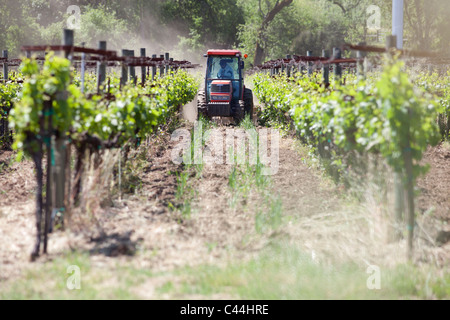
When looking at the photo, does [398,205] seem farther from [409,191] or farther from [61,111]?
[61,111]

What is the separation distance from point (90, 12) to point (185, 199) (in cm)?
5171

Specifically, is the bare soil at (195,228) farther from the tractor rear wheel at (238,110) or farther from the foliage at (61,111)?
the tractor rear wheel at (238,110)

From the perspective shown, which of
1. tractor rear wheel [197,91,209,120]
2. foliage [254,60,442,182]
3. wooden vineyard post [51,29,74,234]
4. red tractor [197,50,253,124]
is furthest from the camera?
tractor rear wheel [197,91,209,120]

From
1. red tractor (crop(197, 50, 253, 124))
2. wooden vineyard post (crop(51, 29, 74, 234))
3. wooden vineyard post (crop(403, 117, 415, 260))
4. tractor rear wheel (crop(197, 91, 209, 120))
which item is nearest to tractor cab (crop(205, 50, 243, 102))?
red tractor (crop(197, 50, 253, 124))

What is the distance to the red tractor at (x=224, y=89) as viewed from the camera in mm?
16547

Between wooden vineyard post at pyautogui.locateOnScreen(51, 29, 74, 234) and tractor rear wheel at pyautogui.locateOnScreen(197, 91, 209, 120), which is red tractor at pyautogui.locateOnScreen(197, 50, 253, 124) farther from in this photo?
wooden vineyard post at pyautogui.locateOnScreen(51, 29, 74, 234)

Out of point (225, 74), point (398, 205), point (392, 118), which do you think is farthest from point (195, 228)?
point (225, 74)

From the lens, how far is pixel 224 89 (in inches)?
658

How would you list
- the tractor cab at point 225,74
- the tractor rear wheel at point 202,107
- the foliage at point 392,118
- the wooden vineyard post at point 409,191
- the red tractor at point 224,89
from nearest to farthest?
the foliage at point 392,118
the wooden vineyard post at point 409,191
the red tractor at point 224,89
the tractor cab at point 225,74
the tractor rear wheel at point 202,107

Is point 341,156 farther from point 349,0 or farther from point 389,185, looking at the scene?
point 349,0

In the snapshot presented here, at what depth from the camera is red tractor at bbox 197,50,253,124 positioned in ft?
54.3

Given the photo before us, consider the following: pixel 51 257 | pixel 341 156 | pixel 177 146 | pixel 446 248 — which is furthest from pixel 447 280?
pixel 177 146

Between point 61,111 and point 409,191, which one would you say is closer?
point 61,111

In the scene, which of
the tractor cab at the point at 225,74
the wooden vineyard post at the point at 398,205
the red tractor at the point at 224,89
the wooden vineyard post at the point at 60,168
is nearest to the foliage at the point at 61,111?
the wooden vineyard post at the point at 60,168
